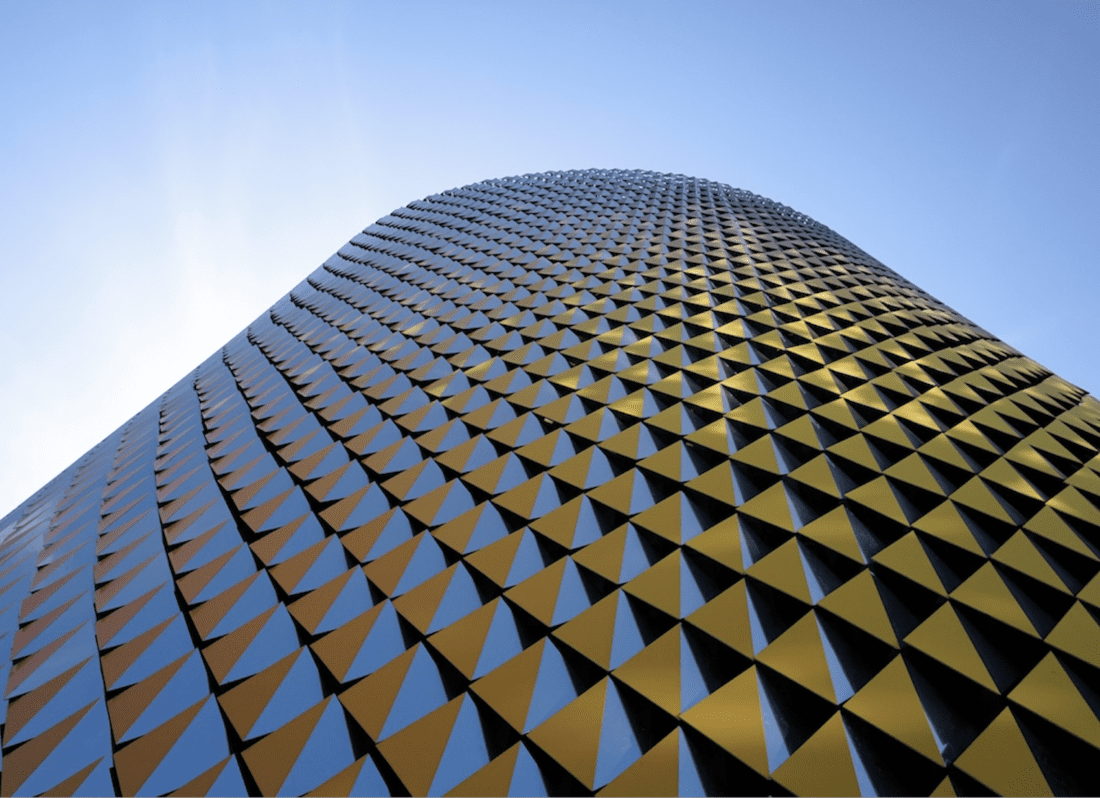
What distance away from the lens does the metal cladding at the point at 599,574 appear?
5.39 meters

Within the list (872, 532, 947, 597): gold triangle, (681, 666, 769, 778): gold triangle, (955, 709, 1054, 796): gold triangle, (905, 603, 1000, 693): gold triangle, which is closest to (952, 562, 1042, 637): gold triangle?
(872, 532, 947, 597): gold triangle

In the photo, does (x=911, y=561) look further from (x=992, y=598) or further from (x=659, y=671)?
(x=659, y=671)

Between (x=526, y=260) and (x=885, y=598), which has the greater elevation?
(x=885, y=598)

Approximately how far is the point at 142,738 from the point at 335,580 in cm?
283

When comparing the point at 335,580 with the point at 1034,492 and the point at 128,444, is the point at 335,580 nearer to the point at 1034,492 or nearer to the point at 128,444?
the point at 1034,492

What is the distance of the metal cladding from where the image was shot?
539 cm

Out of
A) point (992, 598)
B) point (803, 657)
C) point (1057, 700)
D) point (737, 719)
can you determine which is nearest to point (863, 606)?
point (803, 657)

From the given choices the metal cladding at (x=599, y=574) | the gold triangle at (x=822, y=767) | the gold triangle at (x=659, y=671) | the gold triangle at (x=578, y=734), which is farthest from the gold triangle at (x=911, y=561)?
the gold triangle at (x=578, y=734)

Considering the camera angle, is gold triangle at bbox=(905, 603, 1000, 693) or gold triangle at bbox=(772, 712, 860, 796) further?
gold triangle at bbox=(905, 603, 1000, 693)

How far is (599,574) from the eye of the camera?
7348 mm

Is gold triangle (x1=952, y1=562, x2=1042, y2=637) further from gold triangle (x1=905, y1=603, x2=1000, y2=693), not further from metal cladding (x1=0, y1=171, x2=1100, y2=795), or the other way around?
gold triangle (x1=905, y1=603, x2=1000, y2=693)

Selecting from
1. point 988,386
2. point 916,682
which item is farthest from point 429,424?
point 988,386

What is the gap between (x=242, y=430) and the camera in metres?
14.4

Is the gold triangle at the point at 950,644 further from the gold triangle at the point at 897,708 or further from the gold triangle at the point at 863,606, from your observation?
the gold triangle at the point at 897,708
